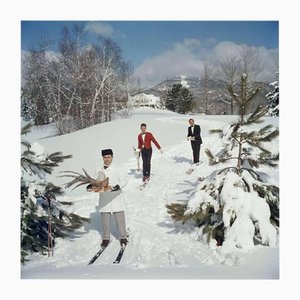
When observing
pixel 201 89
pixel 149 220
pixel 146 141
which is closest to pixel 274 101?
pixel 201 89

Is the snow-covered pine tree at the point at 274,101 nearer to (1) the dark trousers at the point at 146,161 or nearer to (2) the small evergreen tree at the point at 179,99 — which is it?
(2) the small evergreen tree at the point at 179,99

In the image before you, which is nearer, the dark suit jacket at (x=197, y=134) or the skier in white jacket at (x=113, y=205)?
the skier in white jacket at (x=113, y=205)

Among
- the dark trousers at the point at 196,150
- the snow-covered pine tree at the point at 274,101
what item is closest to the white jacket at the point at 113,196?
the dark trousers at the point at 196,150

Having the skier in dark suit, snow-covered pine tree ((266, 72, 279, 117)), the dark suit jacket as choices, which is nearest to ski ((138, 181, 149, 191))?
the skier in dark suit

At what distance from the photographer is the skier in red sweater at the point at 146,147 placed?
506 centimetres

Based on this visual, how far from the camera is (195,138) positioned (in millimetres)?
5105

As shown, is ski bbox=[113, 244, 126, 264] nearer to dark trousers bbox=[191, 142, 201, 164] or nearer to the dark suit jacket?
dark trousers bbox=[191, 142, 201, 164]

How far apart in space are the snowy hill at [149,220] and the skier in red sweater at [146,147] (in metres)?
0.06

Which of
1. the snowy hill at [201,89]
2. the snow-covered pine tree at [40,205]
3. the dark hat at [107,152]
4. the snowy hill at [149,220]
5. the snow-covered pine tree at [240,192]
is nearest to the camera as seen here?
the snow-covered pine tree at [240,192]

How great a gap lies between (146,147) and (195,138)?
626 millimetres

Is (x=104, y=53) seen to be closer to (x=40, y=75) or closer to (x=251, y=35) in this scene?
(x=40, y=75)

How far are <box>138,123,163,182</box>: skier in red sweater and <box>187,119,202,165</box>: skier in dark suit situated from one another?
41 centimetres

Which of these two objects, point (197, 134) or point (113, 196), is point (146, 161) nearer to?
point (113, 196)

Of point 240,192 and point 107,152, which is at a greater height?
point 107,152
